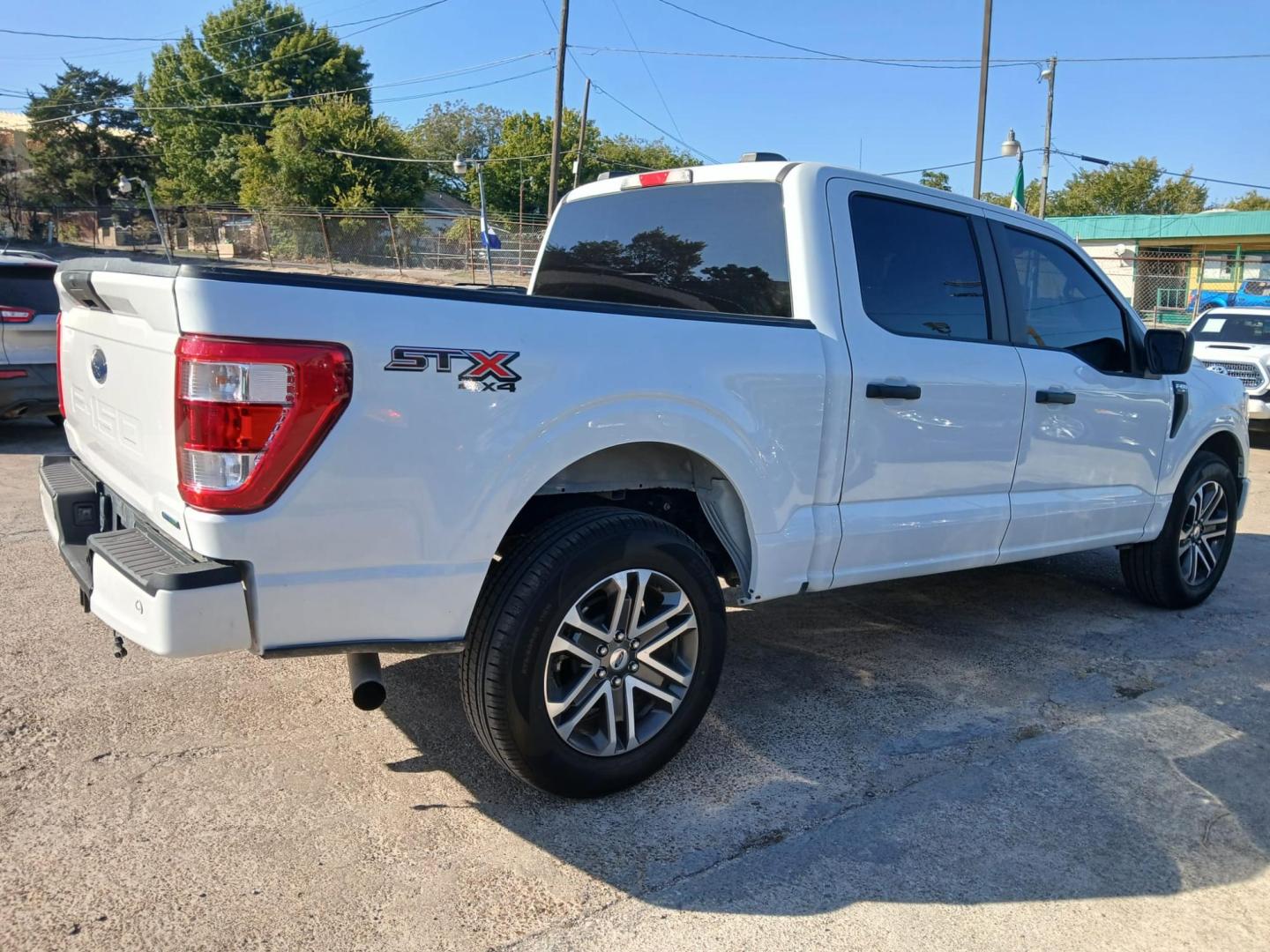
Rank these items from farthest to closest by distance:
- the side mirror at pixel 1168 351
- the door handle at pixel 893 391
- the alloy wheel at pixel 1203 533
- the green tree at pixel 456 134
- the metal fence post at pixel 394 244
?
the green tree at pixel 456 134 → the metal fence post at pixel 394 244 → the alloy wheel at pixel 1203 533 → the side mirror at pixel 1168 351 → the door handle at pixel 893 391

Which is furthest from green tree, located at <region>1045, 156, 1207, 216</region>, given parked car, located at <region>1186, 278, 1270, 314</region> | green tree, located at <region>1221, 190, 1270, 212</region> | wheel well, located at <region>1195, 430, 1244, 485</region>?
wheel well, located at <region>1195, 430, 1244, 485</region>

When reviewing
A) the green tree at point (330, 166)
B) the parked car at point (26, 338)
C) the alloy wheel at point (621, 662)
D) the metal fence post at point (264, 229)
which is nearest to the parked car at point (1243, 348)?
the alloy wheel at point (621, 662)

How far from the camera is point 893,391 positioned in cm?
361

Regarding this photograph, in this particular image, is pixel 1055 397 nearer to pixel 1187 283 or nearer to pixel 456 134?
pixel 1187 283

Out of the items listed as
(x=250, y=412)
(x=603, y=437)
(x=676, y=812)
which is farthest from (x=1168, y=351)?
(x=250, y=412)

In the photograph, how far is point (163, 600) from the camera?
91.2 inches

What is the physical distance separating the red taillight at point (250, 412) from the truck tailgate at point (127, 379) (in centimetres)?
10

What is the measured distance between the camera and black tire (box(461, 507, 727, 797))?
9.05ft

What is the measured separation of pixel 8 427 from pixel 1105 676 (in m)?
9.90

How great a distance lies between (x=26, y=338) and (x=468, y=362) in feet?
23.2

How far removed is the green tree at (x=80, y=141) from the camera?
6312cm

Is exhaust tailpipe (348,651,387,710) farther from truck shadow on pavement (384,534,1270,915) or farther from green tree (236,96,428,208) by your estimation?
green tree (236,96,428,208)

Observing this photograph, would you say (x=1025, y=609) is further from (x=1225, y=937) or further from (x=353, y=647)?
(x=353, y=647)

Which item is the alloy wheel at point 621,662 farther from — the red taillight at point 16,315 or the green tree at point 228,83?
the green tree at point 228,83
